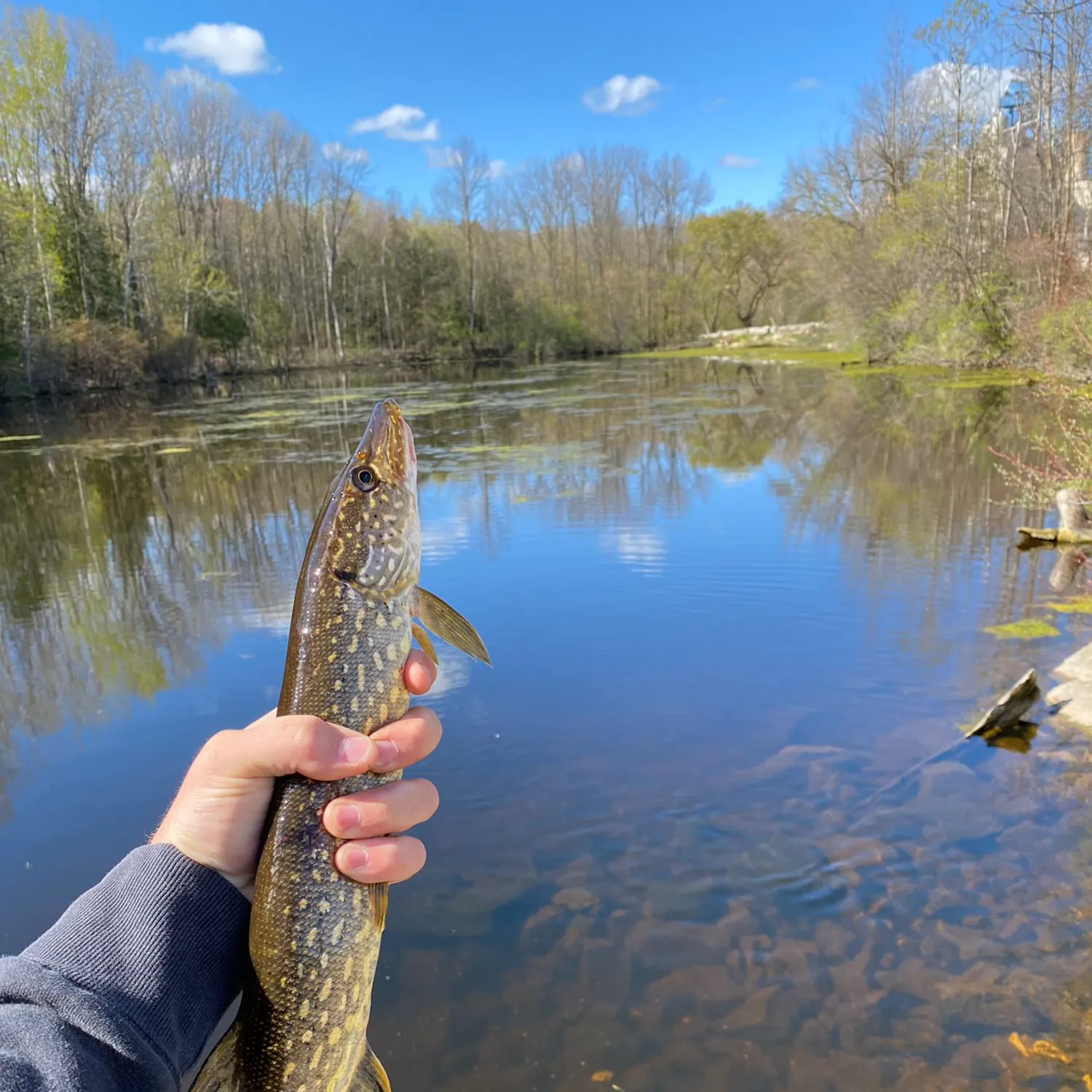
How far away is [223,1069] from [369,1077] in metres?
0.40

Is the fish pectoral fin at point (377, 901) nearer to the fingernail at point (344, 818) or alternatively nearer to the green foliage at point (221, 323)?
the fingernail at point (344, 818)

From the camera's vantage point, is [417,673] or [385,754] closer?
[385,754]

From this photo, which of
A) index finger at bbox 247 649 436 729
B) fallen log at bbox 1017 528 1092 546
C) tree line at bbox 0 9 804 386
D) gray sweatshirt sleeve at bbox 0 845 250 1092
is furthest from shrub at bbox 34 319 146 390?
gray sweatshirt sleeve at bbox 0 845 250 1092

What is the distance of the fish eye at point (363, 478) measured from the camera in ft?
6.95

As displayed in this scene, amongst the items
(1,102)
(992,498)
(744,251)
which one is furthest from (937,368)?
(1,102)

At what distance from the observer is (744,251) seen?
6638 centimetres

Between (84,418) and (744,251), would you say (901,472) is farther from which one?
(744,251)

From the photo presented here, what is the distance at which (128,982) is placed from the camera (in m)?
1.53

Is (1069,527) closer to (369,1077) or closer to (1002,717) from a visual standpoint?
(1002,717)

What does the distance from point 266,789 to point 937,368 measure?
35.0m

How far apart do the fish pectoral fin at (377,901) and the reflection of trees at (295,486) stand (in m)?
6.41

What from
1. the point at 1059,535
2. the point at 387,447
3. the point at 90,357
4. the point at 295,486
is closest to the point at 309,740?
the point at 387,447

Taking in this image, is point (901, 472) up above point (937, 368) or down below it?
below

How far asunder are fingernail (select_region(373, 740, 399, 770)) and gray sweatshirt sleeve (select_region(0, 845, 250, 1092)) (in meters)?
0.43
